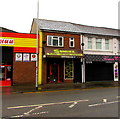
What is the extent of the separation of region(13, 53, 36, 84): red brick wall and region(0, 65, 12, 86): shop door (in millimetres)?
605

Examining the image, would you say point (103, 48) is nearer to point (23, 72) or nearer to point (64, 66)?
point (64, 66)

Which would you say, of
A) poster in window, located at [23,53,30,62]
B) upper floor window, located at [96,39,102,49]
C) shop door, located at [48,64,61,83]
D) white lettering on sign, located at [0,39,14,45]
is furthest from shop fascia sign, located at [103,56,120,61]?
white lettering on sign, located at [0,39,14,45]

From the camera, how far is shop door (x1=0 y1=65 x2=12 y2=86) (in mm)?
13490

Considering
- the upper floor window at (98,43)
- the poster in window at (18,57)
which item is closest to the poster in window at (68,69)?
the upper floor window at (98,43)

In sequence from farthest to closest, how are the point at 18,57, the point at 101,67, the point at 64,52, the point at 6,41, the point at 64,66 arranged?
the point at 101,67 < the point at 64,66 < the point at 64,52 < the point at 18,57 < the point at 6,41

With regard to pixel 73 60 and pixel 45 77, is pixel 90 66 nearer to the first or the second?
pixel 73 60

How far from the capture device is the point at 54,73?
15742mm

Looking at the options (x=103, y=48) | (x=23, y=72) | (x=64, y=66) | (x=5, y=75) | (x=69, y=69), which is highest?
(x=103, y=48)

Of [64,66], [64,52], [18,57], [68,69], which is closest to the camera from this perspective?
[18,57]

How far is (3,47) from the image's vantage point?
1357 centimetres

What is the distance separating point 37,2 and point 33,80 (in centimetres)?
777

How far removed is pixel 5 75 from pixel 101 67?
11791mm

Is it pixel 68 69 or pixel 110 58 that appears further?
pixel 110 58

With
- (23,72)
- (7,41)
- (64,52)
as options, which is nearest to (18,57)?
(23,72)
